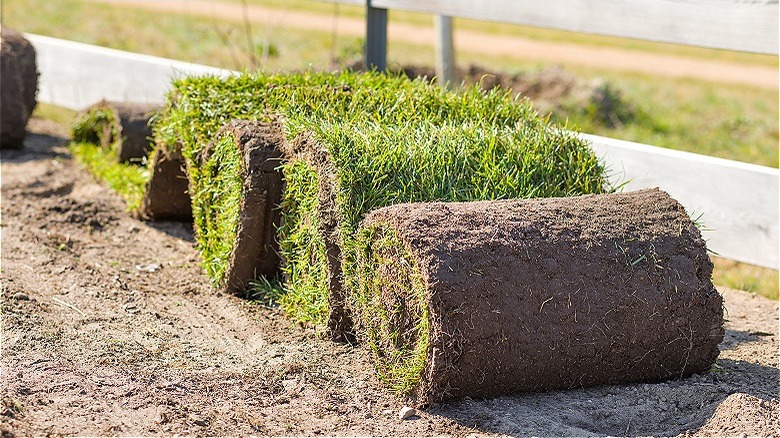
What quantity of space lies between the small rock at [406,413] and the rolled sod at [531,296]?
2.0 inches

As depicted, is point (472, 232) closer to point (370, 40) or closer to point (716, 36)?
point (716, 36)

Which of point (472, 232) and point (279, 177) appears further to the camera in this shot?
point (279, 177)

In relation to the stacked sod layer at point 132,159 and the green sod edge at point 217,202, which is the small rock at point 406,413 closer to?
the green sod edge at point 217,202

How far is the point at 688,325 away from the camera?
351cm

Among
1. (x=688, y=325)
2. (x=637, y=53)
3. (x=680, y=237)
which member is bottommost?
(x=688, y=325)

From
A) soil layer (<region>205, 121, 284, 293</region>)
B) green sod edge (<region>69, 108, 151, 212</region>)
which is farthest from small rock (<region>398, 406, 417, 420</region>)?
green sod edge (<region>69, 108, 151, 212</region>)

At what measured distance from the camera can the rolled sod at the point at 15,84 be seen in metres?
6.72

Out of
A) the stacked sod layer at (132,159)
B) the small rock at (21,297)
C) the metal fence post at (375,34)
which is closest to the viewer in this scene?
the small rock at (21,297)

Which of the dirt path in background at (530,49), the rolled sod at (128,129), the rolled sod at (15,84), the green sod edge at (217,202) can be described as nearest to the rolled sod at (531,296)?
the green sod edge at (217,202)

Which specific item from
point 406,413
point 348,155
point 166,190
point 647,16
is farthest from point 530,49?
point 406,413

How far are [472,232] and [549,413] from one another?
0.68 meters

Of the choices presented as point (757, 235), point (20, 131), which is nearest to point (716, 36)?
point (757, 235)

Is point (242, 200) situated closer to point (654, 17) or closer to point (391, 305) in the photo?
point (391, 305)

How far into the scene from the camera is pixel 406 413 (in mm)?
3295
